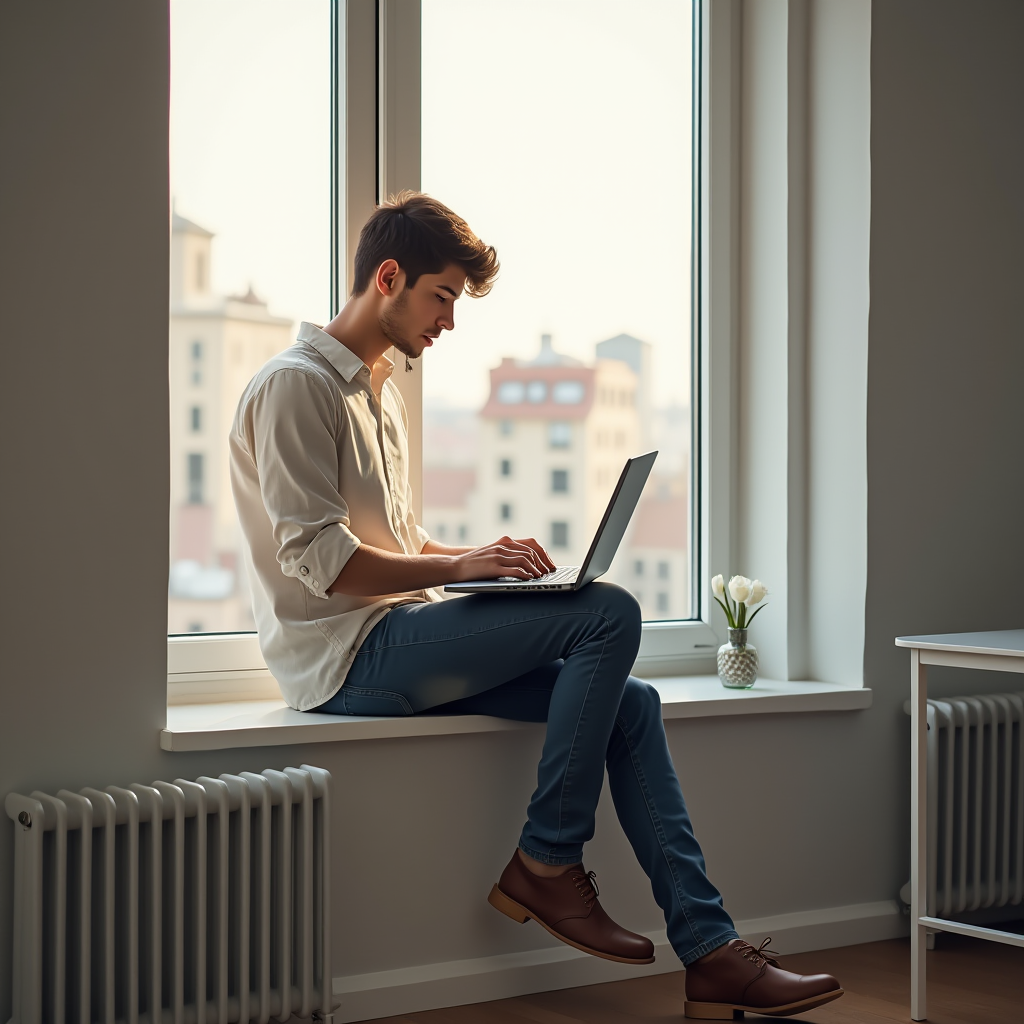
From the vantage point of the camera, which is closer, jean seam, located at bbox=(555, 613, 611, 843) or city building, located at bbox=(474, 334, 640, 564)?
jean seam, located at bbox=(555, 613, 611, 843)

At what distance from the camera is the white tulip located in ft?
8.07

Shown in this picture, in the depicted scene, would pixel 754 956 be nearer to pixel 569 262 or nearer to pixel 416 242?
pixel 416 242

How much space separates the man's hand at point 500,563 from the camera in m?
1.89

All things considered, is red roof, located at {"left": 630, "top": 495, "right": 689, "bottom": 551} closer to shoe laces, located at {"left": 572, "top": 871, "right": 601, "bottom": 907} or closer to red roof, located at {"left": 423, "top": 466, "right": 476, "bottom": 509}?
red roof, located at {"left": 423, "top": 466, "right": 476, "bottom": 509}

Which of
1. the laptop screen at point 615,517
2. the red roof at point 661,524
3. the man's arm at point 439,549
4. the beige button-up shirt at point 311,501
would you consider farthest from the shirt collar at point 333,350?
the red roof at point 661,524

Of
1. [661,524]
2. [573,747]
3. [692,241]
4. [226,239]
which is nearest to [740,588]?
[661,524]

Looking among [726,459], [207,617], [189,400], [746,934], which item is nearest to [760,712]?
[746,934]

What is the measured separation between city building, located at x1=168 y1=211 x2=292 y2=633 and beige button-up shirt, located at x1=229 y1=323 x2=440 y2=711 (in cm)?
18

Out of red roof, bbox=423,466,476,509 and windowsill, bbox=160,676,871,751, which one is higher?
red roof, bbox=423,466,476,509

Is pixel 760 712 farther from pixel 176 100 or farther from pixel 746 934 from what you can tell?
pixel 176 100

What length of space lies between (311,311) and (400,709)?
0.80 meters

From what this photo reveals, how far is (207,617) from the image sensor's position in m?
2.21

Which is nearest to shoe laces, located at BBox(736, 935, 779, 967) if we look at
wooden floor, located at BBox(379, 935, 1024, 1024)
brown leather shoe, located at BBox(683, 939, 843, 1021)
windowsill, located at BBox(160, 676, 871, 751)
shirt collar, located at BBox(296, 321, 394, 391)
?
brown leather shoe, located at BBox(683, 939, 843, 1021)

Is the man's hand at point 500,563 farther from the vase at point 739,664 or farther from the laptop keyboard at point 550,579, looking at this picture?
the vase at point 739,664
